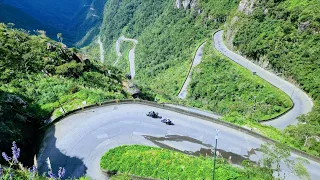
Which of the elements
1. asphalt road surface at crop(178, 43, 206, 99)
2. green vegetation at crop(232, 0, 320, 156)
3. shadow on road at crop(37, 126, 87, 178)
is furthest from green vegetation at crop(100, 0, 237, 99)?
shadow on road at crop(37, 126, 87, 178)

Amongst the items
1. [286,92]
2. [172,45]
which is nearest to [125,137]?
[286,92]

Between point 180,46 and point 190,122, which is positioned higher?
point 180,46

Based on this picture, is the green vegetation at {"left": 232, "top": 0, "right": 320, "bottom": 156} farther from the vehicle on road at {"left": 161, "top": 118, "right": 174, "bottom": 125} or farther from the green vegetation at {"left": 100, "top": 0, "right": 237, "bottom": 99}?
the vehicle on road at {"left": 161, "top": 118, "right": 174, "bottom": 125}

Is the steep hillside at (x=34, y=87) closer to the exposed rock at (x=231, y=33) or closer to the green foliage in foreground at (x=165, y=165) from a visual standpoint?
the green foliage in foreground at (x=165, y=165)

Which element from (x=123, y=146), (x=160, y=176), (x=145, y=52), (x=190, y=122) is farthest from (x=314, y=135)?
(x=145, y=52)

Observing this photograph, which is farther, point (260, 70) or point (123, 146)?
point (260, 70)

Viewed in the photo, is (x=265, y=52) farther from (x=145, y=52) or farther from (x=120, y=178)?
(x=145, y=52)
